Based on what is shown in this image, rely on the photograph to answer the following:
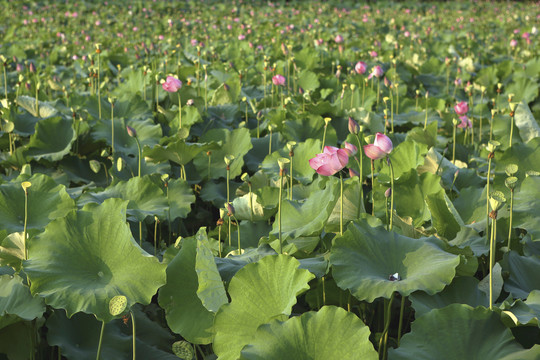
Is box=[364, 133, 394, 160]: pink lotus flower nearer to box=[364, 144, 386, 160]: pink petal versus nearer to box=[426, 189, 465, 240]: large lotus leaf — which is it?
box=[364, 144, 386, 160]: pink petal

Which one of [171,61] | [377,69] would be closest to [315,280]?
[377,69]

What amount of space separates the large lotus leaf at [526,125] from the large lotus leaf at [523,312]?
1.27 m

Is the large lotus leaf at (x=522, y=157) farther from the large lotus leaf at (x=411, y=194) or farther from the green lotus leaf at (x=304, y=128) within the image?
the green lotus leaf at (x=304, y=128)

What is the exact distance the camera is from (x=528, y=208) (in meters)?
1.52

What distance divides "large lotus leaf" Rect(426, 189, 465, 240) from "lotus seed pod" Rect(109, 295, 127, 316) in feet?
2.75

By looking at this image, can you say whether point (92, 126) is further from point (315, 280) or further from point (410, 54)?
point (410, 54)

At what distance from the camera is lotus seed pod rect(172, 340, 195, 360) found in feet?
4.43

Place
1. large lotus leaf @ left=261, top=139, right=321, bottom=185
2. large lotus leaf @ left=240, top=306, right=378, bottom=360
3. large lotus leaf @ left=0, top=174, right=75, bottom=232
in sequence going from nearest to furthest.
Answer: large lotus leaf @ left=240, top=306, right=378, bottom=360
large lotus leaf @ left=0, top=174, right=75, bottom=232
large lotus leaf @ left=261, top=139, right=321, bottom=185

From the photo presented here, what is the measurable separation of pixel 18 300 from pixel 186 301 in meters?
0.37

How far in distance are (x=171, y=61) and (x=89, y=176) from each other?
2043 millimetres

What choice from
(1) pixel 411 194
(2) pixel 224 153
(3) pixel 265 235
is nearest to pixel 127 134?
(2) pixel 224 153

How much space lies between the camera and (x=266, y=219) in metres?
1.77

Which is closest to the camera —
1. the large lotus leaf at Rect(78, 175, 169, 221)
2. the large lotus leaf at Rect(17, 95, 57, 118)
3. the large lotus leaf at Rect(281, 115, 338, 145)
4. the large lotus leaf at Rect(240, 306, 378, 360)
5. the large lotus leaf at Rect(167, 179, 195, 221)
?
the large lotus leaf at Rect(240, 306, 378, 360)

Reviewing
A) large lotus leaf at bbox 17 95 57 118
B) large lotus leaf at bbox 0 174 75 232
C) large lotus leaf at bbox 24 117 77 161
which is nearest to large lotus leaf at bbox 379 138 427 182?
large lotus leaf at bbox 0 174 75 232
